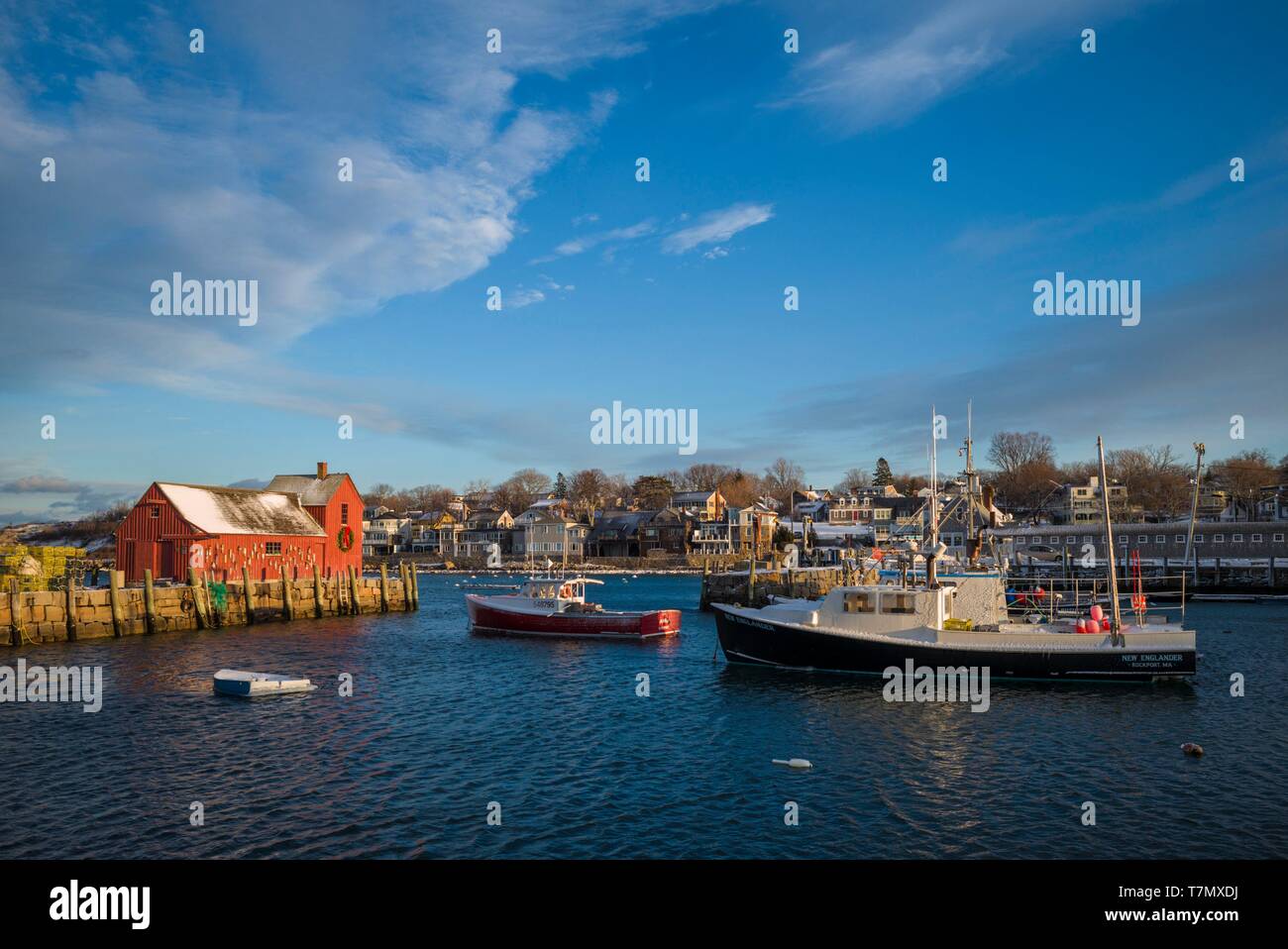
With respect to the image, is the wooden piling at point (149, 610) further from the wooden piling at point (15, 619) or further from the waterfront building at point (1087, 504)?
the waterfront building at point (1087, 504)

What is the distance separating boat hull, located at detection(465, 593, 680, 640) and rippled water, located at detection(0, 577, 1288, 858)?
39.7 feet

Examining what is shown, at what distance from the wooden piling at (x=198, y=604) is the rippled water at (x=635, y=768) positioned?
13366mm

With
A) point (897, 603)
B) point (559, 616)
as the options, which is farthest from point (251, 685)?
point (897, 603)

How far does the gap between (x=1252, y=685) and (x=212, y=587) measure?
177 feet

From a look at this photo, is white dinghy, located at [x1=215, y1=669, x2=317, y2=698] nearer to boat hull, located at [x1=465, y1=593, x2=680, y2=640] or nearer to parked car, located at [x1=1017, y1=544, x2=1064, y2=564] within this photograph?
boat hull, located at [x1=465, y1=593, x2=680, y2=640]

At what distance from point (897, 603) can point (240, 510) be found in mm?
49379

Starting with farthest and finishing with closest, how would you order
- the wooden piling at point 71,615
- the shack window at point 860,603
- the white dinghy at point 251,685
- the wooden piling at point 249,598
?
the wooden piling at point 249,598, the wooden piling at point 71,615, the shack window at point 860,603, the white dinghy at point 251,685

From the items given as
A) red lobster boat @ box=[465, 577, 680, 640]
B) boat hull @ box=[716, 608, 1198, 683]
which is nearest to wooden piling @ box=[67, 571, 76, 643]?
red lobster boat @ box=[465, 577, 680, 640]

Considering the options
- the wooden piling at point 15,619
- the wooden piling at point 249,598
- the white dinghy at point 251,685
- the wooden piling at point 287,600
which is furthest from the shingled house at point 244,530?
the white dinghy at point 251,685

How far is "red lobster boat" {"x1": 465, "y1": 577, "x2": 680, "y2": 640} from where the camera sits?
4862cm

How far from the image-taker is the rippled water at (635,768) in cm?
1638

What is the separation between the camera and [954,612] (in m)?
34.8
